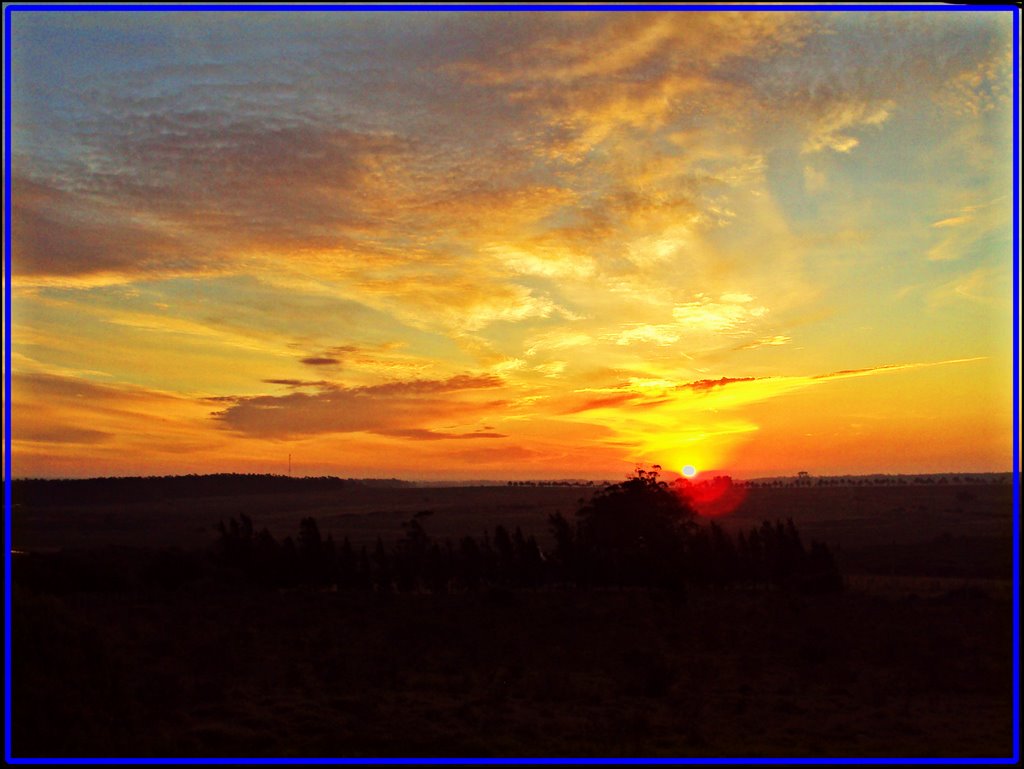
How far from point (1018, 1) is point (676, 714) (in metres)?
11.2

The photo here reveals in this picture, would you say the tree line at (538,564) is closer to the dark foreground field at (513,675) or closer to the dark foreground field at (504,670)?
the dark foreground field at (504,670)

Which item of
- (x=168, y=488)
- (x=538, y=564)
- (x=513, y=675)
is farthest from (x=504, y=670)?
(x=168, y=488)

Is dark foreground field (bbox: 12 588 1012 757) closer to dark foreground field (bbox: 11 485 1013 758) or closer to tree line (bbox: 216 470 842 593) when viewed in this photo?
dark foreground field (bbox: 11 485 1013 758)

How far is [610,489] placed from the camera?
128ft

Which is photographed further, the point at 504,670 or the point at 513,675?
the point at 504,670

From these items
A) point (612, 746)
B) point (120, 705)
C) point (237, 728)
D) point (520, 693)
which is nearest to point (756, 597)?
point (520, 693)

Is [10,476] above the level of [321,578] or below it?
above

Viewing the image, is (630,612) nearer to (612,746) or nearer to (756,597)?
(756,597)

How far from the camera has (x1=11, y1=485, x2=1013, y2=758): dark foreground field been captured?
38.4 feet

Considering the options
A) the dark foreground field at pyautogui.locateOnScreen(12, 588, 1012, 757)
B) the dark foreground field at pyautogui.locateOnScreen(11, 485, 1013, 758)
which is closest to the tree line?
the dark foreground field at pyautogui.locateOnScreen(11, 485, 1013, 758)

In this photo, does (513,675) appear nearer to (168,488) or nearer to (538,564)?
(538,564)

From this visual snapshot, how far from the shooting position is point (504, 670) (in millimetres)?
18016

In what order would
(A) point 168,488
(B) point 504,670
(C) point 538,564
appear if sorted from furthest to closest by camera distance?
(A) point 168,488 < (C) point 538,564 < (B) point 504,670

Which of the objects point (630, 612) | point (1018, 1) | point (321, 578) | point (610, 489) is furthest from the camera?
point (610, 489)
